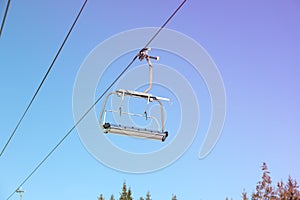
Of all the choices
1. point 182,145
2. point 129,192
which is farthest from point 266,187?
point 182,145

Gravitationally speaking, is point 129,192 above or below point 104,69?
above

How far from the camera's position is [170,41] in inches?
275

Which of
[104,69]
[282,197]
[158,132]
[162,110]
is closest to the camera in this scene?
[158,132]

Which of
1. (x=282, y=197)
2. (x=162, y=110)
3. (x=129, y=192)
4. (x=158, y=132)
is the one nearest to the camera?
(x=158, y=132)

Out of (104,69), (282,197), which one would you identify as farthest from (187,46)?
(282,197)

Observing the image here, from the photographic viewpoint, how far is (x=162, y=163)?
734 cm

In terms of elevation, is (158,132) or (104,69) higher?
(104,69)

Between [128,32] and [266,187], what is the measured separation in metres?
30.6

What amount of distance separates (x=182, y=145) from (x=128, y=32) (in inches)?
83.6

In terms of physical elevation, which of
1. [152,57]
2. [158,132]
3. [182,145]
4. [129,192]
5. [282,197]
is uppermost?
[129,192]

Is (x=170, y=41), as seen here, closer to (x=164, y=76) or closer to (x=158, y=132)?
(x=164, y=76)

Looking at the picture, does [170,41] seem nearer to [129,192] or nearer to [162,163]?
[162,163]

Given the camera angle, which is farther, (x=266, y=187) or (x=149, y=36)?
(x=266, y=187)

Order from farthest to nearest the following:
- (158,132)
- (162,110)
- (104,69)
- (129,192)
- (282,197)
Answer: (129,192)
(282,197)
(104,69)
(162,110)
(158,132)
